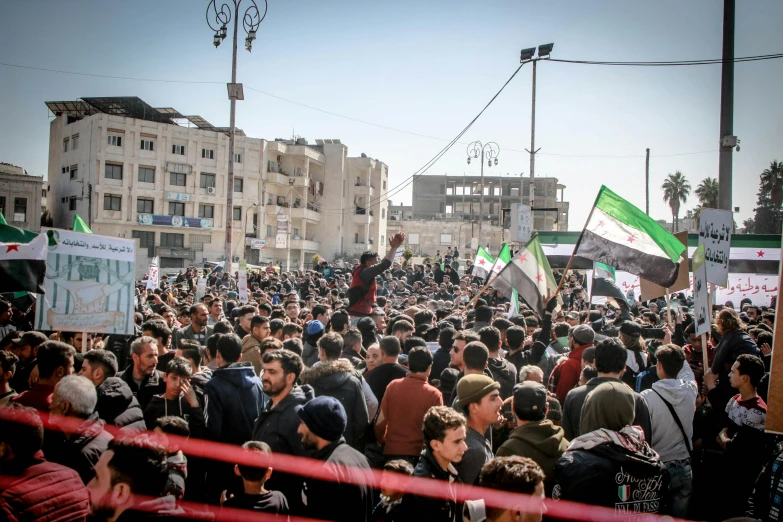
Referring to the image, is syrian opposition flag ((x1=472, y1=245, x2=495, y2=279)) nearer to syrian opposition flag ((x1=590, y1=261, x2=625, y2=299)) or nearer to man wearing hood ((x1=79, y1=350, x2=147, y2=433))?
syrian opposition flag ((x1=590, y1=261, x2=625, y2=299))

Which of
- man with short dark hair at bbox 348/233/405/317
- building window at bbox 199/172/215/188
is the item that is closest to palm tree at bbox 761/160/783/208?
building window at bbox 199/172/215/188

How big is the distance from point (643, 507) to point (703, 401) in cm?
321

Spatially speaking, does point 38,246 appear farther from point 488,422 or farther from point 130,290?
point 488,422

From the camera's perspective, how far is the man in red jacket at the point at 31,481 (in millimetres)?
2771

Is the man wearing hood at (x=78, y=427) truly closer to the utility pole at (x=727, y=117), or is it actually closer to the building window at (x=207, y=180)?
the utility pole at (x=727, y=117)

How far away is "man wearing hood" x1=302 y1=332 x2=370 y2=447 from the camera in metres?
4.66

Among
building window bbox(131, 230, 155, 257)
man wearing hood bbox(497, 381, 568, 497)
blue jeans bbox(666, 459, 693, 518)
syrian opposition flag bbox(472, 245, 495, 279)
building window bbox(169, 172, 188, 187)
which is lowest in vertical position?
blue jeans bbox(666, 459, 693, 518)

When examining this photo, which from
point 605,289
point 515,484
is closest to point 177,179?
point 605,289

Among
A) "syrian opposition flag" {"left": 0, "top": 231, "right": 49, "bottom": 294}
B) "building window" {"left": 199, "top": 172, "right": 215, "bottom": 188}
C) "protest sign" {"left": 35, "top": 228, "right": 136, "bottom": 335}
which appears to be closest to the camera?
"syrian opposition flag" {"left": 0, "top": 231, "right": 49, "bottom": 294}

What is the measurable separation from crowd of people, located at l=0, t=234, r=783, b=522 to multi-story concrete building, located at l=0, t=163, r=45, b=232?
4884 centimetres

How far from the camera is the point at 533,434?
379 cm

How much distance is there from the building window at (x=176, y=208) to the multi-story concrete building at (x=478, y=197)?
38.7 meters

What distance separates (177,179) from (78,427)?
49.7 meters

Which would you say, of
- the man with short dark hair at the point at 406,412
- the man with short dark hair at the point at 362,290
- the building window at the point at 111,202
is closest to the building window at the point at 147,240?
the building window at the point at 111,202
